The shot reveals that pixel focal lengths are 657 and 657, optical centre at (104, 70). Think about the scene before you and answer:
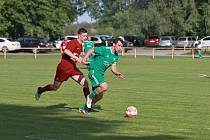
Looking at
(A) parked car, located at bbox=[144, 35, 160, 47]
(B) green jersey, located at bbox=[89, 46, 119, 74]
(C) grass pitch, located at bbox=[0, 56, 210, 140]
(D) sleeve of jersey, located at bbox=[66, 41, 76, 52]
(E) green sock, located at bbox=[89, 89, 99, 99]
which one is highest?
(D) sleeve of jersey, located at bbox=[66, 41, 76, 52]

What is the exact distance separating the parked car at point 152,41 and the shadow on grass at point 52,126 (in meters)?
72.8

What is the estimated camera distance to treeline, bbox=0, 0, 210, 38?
78.2 metres

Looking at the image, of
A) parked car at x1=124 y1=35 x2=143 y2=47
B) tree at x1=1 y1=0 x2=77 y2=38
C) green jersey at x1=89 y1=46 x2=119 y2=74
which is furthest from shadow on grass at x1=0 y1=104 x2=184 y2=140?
parked car at x1=124 y1=35 x2=143 y2=47

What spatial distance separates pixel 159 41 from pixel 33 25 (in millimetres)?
17646

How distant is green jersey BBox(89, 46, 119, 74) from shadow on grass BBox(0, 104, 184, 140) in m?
1.19

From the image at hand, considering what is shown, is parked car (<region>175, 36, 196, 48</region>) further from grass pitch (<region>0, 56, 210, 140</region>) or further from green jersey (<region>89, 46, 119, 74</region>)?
green jersey (<region>89, 46, 119, 74</region>)

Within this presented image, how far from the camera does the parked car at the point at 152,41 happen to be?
290ft

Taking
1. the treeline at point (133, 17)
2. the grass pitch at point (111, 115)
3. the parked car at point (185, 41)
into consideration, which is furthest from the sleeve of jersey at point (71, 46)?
the parked car at point (185, 41)

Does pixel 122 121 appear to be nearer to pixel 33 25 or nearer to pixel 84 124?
pixel 84 124

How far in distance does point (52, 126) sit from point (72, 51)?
3.05m

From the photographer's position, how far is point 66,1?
90.4 m

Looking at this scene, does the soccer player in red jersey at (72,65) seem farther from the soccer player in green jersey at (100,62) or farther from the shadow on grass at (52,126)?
the shadow on grass at (52,126)

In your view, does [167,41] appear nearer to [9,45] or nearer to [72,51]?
[9,45]

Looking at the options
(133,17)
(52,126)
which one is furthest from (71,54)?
(133,17)
